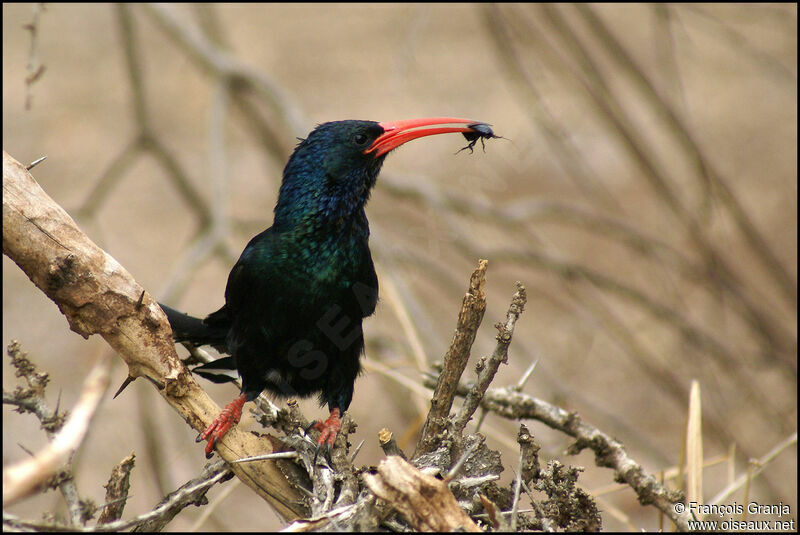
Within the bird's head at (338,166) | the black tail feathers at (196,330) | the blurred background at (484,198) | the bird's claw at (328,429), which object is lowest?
the bird's claw at (328,429)

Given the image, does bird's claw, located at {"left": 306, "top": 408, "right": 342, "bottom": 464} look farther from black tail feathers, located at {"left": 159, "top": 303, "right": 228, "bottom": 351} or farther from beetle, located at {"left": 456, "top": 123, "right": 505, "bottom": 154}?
beetle, located at {"left": 456, "top": 123, "right": 505, "bottom": 154}

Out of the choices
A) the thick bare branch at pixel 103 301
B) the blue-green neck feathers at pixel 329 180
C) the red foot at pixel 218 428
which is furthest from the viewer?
the blue-green neck feathers at pixel 329 180

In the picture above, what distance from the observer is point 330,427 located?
2.77 m

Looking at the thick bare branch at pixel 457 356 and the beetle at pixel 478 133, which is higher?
the beetle at pixel 478 133

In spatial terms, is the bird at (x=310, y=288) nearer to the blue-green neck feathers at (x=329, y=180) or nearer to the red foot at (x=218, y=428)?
the blue-green neck feathers at (x=329, y=180)

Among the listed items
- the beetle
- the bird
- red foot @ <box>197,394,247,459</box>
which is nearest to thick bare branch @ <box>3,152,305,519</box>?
red foot @ <box>197,394,247,459</box>

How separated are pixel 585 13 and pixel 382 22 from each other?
22.8 feet

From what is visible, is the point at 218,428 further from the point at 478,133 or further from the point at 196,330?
the point at 478,133

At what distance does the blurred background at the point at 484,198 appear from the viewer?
15.3ft

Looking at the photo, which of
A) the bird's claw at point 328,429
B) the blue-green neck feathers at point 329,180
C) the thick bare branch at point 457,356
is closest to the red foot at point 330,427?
the bird's claw at point 328,429

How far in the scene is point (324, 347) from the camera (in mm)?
2887

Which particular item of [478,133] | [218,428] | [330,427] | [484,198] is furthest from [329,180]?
[484,198]

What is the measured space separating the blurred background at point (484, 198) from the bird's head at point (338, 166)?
2.24 feet

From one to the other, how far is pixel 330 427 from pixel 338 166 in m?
0.92
